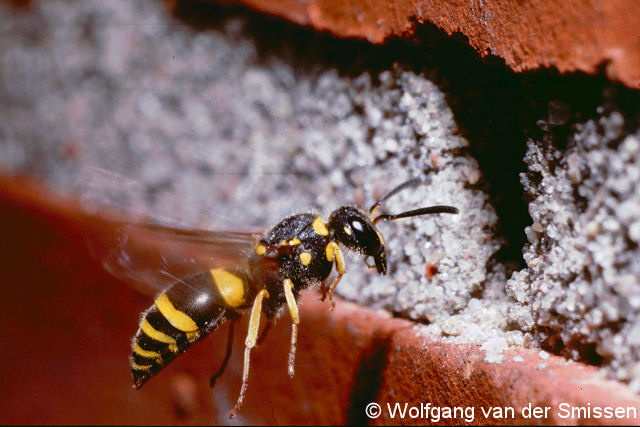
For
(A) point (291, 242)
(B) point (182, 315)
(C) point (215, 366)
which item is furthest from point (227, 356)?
(A) point (291, 242)

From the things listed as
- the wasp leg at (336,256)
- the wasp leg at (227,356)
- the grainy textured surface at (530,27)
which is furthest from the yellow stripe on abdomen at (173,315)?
the grainy textured surface at (530,27)

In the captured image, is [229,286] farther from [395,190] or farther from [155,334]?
[395,190]

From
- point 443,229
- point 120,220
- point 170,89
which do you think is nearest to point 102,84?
point 170,89

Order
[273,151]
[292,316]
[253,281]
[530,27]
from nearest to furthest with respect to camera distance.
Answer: [530,27], [292,316], [253,281], [273,151]

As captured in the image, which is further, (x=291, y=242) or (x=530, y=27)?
(x=291, y=242)

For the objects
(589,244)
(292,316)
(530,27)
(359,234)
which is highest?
(530,27)

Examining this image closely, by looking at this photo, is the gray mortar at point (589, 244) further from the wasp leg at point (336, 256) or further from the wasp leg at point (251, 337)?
the wasp leg at point (251, 337)

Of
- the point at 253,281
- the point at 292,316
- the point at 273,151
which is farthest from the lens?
the point at 273,151
